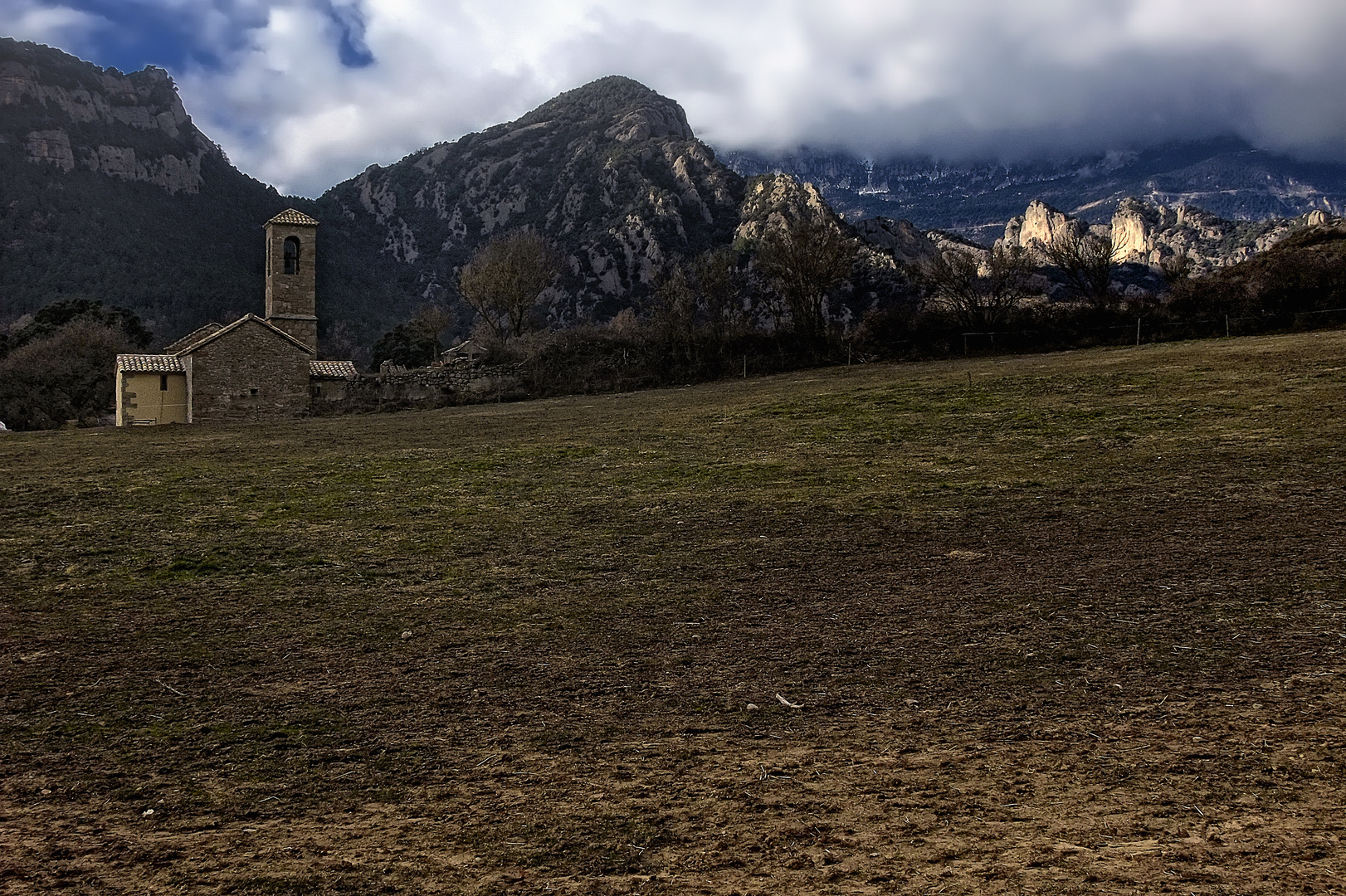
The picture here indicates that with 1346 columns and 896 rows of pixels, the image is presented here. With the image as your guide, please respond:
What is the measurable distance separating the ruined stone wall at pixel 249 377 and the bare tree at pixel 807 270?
60.7 ft

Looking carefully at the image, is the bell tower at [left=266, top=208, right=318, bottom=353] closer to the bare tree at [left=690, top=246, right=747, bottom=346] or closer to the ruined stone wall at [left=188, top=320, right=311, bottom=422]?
the ruined stone wall at [left=188, top=320, right=311, bottom=422]

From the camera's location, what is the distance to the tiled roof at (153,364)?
110 ft

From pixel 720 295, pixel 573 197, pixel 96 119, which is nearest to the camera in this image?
pixel 720 295

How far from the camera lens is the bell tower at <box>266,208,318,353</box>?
40156 mm

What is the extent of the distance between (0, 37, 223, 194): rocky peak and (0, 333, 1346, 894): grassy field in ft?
382

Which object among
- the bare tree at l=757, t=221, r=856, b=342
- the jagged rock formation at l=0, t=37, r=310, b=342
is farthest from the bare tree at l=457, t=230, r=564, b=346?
the jagged rock formation at l=0, t=37, r=310, b=342

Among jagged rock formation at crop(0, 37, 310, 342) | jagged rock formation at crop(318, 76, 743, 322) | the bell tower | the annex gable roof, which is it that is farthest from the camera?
jagged rock formation at crop(318, 76, 743, 322)

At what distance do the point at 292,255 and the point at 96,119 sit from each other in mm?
103702

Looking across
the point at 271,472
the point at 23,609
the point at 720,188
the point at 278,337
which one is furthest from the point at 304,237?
the point at 720,188

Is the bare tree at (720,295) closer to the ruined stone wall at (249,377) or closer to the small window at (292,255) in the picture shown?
the ruined stone wall at (249,377)

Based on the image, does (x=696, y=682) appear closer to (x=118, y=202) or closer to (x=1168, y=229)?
(x=118, y=202)

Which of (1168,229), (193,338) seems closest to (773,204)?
(1168,229)

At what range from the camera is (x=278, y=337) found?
112 feet

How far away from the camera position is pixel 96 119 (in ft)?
395
